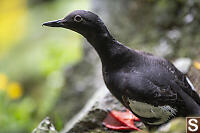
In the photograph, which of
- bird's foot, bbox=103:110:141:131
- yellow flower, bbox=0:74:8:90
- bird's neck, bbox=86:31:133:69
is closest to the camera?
bird's neck, bbox=86:31:133:69

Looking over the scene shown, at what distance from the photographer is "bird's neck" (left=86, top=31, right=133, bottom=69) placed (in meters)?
3.03

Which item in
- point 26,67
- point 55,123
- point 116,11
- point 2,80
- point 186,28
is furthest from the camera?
point 26,67

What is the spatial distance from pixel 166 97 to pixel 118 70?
19.6 inches

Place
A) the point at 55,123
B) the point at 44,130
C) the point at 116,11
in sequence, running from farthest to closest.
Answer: the point at 116,11, the point at 55,123, the point at 44,130

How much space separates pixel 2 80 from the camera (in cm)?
753

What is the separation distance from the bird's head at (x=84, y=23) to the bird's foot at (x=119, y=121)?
3.45 ft

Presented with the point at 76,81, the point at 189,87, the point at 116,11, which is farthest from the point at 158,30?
the point at 189,87

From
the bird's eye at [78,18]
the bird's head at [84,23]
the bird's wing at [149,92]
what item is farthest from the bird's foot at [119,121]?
the bird's eye at [78,18]

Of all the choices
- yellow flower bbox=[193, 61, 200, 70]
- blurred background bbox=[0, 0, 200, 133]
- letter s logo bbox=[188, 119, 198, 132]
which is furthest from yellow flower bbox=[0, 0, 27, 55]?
letter s logo bbox=[188, 119, 198, 132]

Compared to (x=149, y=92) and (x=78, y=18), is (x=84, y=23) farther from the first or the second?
(x=149, y=92)

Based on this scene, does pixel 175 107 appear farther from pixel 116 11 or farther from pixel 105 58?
pixel 116 11

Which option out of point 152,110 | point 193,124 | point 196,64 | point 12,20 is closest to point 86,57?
point 196,64

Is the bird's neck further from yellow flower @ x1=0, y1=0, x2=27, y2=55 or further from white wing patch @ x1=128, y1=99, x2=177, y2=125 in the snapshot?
yellow flower @ x1=0, y1=0, x2=27, y2=55

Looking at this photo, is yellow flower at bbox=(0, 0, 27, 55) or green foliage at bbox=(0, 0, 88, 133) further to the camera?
yellow flower at bbox=(0, 0, 27, 55)
